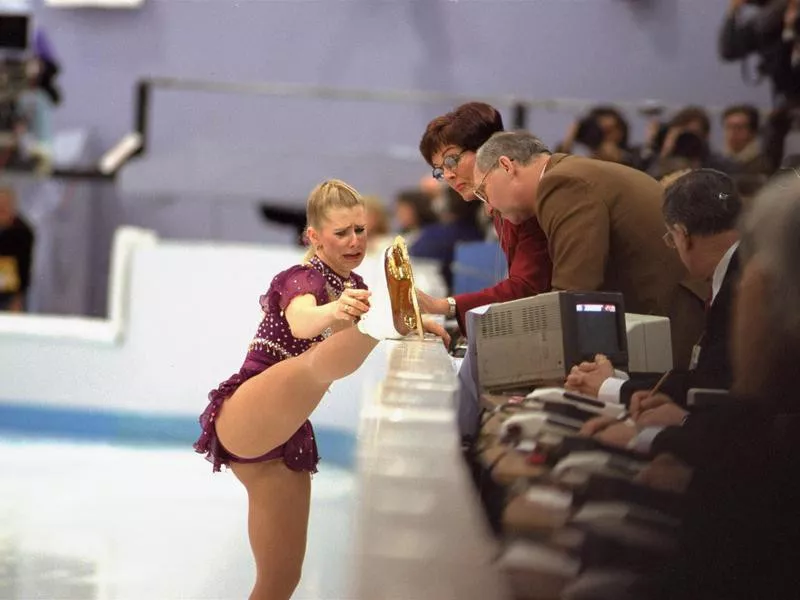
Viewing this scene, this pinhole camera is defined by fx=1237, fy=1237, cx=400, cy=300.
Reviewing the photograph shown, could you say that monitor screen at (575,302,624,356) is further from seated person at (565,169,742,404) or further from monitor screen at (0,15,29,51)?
monitor screen at (0,15,29,51)

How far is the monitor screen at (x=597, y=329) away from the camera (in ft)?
5.49

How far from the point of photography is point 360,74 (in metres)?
3.47

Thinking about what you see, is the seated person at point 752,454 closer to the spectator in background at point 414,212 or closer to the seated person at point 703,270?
the seated person at point 703,270

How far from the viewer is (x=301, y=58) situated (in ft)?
11.6

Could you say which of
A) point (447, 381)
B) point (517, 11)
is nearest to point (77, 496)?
point (517, 11)

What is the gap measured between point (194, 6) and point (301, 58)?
0.72 meters

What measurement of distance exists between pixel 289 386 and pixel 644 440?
53cm

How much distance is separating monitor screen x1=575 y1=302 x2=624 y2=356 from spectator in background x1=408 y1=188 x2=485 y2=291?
23.6 inches

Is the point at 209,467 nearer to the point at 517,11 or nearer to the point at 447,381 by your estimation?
the point at 447,381

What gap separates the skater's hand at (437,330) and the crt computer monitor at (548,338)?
46 mm

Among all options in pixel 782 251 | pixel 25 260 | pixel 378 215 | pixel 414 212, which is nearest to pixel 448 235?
pixel 414 212

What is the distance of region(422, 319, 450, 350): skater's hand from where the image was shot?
1.73 meters

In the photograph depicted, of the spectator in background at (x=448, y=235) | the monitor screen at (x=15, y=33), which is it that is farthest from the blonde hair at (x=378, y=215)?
the monitor screen at (x=15, y=33)

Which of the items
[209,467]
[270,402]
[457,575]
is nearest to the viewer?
[457,575]
